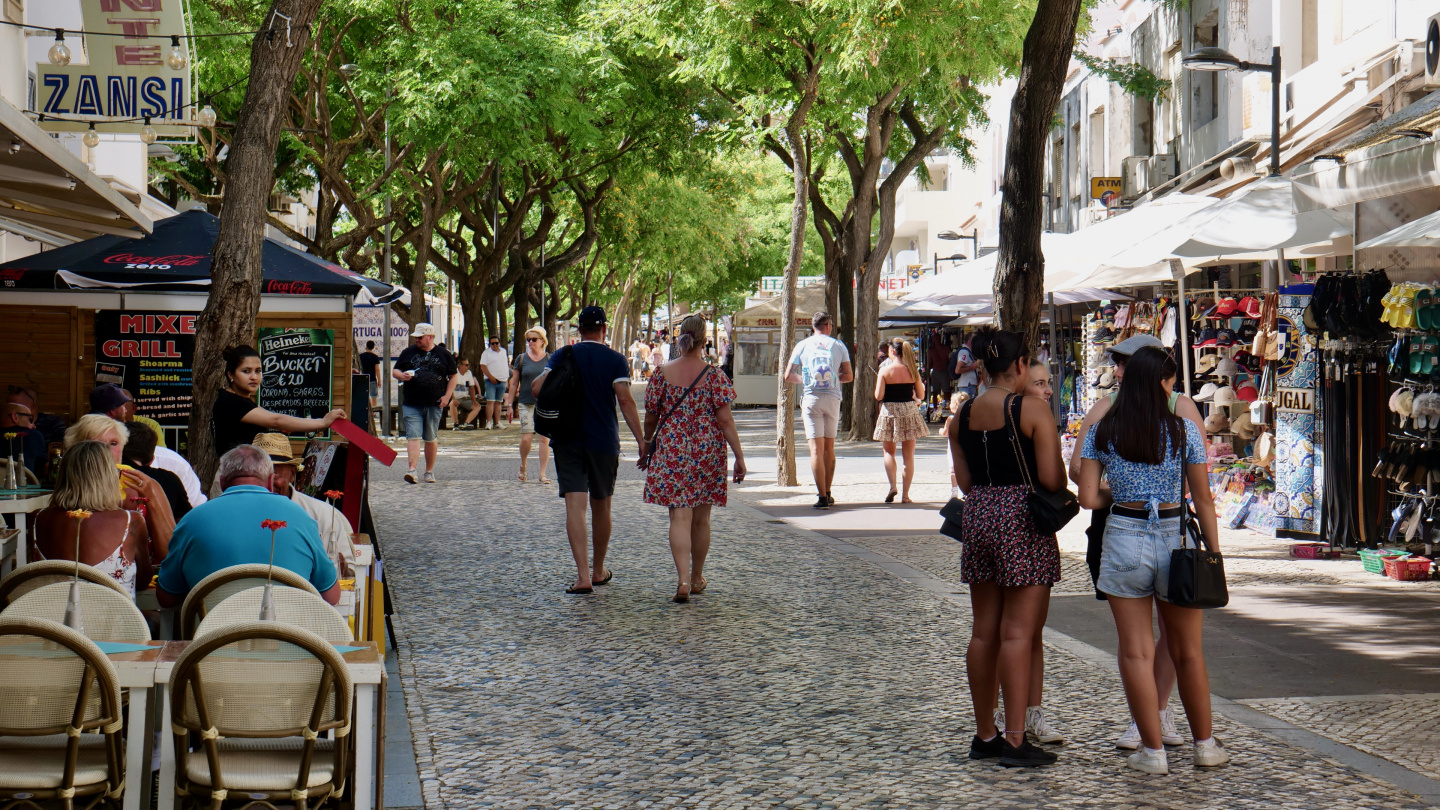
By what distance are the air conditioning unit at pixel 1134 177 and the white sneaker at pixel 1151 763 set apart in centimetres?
2045

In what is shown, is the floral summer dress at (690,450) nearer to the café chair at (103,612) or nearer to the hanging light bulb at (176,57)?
the café chair at (103,612)

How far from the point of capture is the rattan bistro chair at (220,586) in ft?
14.7

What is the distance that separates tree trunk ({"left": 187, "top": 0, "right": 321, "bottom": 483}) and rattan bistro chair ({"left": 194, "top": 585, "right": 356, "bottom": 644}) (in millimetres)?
4005

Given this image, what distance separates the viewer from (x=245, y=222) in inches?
312

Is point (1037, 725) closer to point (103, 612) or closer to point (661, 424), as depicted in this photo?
point (103, 612)

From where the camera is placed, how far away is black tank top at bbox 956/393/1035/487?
503cm

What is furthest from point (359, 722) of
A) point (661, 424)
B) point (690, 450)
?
point (661, 424)

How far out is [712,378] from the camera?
8.46 metres

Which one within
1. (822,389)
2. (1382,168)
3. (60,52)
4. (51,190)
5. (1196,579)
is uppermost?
(60,52)

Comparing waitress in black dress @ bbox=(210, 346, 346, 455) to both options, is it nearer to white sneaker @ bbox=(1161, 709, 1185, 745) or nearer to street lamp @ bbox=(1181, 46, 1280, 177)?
white sneaker @ bbox=(1161, 709, 1185, 745)

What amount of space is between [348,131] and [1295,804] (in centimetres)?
2537

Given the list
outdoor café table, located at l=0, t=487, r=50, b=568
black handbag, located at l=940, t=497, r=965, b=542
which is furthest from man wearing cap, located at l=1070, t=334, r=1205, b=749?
outdoor café table, located at l=0, t=487, r=50, b=568

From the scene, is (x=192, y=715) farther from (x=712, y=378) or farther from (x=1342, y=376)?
(x=1342, y=376)

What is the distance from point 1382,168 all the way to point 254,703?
824 centimetres
